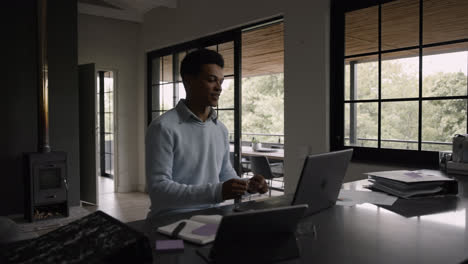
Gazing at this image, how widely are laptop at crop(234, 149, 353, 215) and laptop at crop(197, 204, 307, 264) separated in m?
0.29

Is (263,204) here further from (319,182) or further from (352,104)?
(352,104)

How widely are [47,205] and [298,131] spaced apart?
3.11m

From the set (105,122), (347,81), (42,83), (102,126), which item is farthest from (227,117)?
(102,126)

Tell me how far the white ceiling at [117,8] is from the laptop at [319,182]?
16.8 feet

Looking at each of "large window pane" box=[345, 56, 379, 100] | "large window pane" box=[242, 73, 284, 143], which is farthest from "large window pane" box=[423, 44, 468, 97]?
"large window pane" box=[242, 73, 284, 143]

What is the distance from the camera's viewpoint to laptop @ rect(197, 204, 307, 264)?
2.97 feet

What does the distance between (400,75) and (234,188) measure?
2.19 meters

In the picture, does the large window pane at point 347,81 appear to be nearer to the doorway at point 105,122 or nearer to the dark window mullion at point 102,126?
the doorway at point 105,122

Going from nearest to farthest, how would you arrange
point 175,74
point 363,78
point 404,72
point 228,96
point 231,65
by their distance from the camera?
point 404,72
point 363,78
point 231,65
point 228,96
point 175,74

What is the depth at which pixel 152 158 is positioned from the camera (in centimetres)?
171

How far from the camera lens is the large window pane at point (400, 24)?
2949 mm

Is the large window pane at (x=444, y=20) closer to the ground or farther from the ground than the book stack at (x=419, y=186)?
farther from the ground

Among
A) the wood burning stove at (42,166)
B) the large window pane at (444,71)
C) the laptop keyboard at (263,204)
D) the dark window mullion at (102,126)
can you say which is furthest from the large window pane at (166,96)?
the laptop keyboard at (263,204)

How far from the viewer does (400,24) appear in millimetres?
3027
